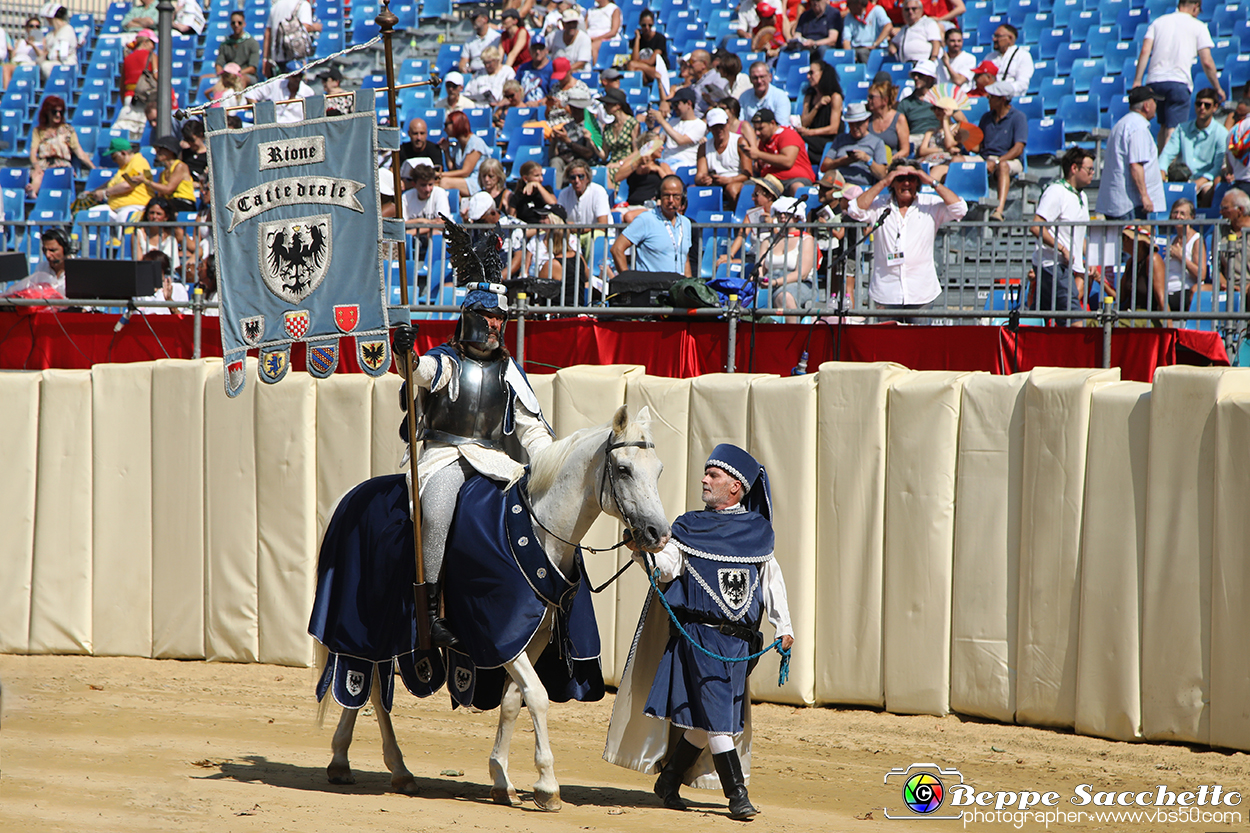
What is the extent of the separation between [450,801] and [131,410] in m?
5.85

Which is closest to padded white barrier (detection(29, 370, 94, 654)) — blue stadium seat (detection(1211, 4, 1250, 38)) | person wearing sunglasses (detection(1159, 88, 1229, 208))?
person wearing sunglasses (detection(1159, 88, 1229, 208))

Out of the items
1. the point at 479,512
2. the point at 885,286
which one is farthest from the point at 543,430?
the point at 885,286

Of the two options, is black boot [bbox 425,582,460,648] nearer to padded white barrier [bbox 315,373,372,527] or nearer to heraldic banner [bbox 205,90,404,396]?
heraldic banner [bbox 205,90,404,396]

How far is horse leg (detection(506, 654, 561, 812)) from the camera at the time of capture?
20.4 feet

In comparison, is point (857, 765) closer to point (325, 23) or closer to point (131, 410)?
point (131, 410)

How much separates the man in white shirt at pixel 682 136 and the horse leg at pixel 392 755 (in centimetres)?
947

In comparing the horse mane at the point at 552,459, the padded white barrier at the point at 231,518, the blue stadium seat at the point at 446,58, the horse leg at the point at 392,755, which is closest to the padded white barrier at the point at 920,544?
the horse mane at the point at 552,459

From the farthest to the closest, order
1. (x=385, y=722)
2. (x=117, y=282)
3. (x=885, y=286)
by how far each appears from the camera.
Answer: (x=117, y=282) < (x=885, y=286) < (x=385, y=722)

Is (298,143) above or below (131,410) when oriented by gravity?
above

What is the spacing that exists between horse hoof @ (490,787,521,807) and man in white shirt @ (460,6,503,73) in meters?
13.9

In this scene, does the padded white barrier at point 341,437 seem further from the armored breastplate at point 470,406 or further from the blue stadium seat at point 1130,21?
the blue stadium seat at point 1130,21

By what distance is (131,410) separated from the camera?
1095 cm

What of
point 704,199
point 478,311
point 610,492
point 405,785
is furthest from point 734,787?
point 704,199

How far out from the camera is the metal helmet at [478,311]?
6.76 metres
